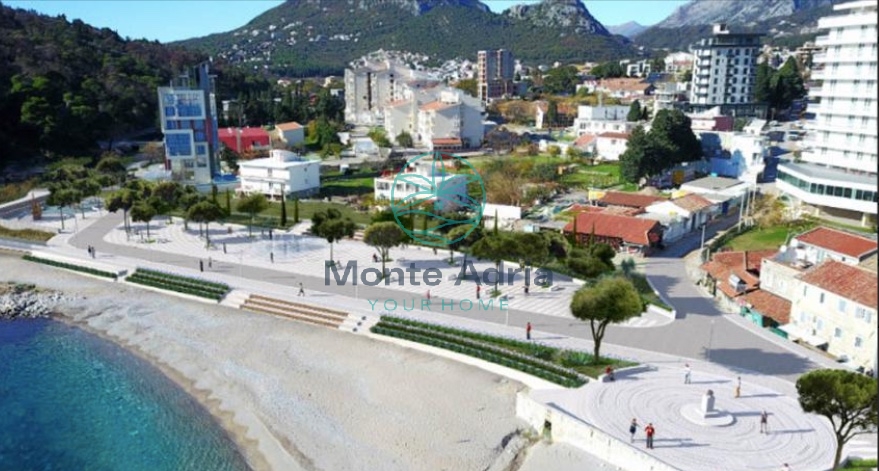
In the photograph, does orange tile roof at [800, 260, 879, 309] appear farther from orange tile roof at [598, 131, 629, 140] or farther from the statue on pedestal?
orange tile roof at [598, 131, 629, 140]

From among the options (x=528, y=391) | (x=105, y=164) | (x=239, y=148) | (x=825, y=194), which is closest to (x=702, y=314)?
(x=528, y=391)

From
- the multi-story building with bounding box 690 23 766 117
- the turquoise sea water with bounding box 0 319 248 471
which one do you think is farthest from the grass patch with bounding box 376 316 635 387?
the multi-story building with bounding box 690 23 766 117

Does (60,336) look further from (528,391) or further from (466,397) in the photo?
(528,391)

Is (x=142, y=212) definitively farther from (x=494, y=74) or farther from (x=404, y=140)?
(x=494, y=74)

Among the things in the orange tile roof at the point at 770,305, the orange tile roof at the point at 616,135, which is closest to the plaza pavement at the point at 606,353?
the orange tile roof at the point at 770,305

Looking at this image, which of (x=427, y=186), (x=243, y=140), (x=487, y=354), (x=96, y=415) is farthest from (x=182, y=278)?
(x=243, y=140)
